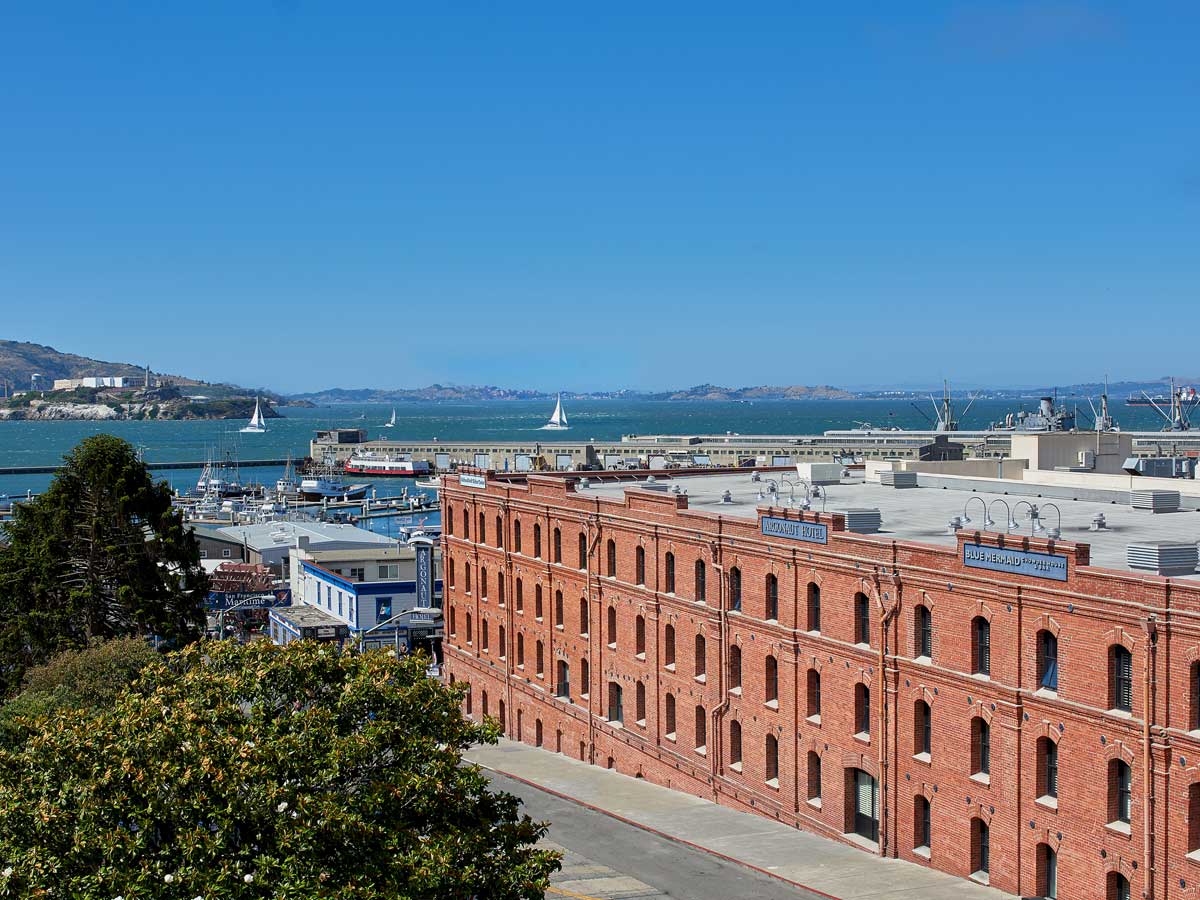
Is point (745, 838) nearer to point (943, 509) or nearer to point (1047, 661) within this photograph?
point (1047, 661)

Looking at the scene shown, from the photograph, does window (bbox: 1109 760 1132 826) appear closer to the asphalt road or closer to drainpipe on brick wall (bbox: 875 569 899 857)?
drainpipe on brick wall (bbox: 875 569 899 857)

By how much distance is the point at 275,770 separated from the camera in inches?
1070

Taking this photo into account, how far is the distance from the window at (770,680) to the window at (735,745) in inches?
100

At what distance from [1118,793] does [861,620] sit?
10681 millimetres

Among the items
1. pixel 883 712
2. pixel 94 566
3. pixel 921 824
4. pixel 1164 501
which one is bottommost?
pixel 921 824

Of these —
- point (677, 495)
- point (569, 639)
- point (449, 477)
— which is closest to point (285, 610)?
point (449, 477)

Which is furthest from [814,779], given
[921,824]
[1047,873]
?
[1047,873]

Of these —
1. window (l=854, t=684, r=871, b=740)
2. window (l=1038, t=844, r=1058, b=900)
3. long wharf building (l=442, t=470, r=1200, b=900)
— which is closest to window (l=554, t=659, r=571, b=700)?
long wharf building (l=442, t=470, r=1200, b=900)

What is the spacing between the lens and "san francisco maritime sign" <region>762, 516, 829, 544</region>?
45.8 metres

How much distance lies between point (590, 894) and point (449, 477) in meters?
37.7

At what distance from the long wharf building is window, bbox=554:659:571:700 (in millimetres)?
103

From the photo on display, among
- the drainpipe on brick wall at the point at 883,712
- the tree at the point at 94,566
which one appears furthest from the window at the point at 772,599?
the tree at the point at 94,566

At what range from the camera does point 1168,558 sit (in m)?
35.8

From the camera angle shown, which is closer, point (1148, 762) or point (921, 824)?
point (1148, 762)
